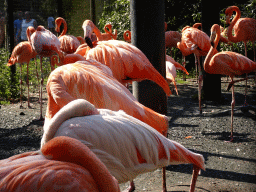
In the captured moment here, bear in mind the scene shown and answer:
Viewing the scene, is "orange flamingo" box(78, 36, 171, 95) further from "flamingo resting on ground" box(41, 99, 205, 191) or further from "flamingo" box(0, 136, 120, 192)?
"flamingo" box(0, 136, 120, 192)

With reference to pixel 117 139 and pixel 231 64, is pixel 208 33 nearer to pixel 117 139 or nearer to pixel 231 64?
pixel 231 64

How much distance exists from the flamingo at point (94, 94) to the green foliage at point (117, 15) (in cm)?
721

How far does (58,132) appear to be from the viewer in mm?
1757

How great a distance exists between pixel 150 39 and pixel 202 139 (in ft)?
4.72

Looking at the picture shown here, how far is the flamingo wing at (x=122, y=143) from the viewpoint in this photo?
1777 millimetres

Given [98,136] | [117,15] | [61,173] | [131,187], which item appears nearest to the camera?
[61,173]

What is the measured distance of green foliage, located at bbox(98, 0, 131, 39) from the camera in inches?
379

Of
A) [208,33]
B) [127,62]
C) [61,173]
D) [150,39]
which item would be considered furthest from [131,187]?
[208,33]

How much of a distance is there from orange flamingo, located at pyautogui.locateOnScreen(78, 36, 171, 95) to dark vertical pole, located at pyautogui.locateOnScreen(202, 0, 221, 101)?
2.96 m

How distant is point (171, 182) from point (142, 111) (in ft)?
2.60

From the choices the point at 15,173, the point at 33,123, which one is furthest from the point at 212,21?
the point at 15,173

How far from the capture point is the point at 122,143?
6.05ft

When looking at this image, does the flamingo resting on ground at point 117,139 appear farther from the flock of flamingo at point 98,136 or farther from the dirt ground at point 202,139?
the dirt ground at point 202,139

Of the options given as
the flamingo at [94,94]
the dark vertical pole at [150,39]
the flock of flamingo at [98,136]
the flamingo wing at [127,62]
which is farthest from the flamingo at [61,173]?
the dark vertical pole at [150,39]
